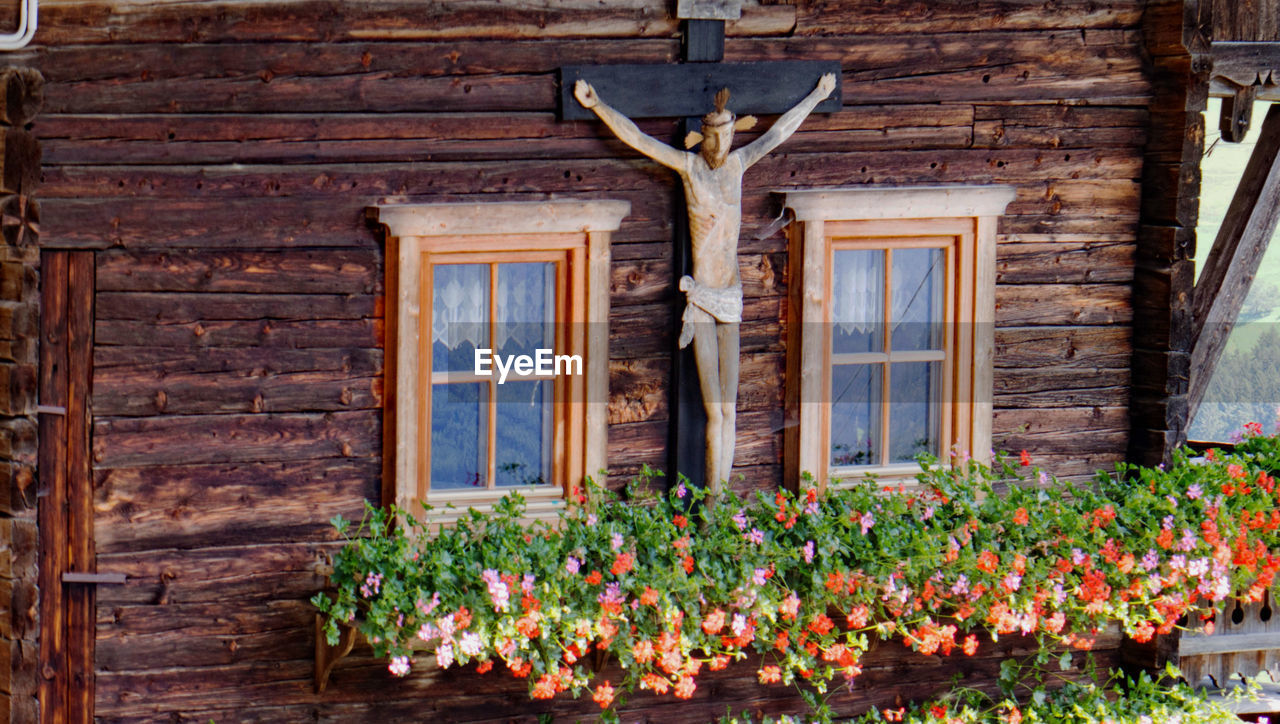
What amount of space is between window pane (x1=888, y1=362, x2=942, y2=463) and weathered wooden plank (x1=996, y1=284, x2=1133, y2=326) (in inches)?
18.5

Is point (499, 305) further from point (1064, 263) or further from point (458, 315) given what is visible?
point (1064, 263)

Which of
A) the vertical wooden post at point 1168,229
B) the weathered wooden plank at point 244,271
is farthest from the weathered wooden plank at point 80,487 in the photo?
the vertical wooden post at point 1168,229

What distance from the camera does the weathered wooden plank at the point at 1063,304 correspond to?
23.7 ft

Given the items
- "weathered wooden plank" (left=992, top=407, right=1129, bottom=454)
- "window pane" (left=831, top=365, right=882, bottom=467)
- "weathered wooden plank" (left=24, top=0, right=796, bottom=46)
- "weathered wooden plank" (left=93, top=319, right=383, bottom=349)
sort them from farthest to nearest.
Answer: "weathered wooden plank" (left=992, top=407, right=1129, bottom=454) → "window pane" (left=831, top=365, right=882, bottom=467) → "weathered wooden plank" (left=93, top=319, right=383, bottom=349) → "weathered wooden plank" (left=24, top=0, right=796, bottom=46)

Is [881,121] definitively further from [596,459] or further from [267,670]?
[267,670]

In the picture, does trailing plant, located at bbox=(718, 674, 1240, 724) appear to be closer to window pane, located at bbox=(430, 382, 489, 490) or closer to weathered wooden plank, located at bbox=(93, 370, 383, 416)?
window pane, located at bbox=(430, 382, 489, 490)

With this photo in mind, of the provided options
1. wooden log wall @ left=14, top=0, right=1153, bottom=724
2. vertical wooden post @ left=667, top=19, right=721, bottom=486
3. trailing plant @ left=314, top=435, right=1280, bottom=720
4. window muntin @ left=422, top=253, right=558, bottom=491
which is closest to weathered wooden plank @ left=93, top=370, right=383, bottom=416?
wooden log wall @ left=14, top=0, right=1153, bottom=724

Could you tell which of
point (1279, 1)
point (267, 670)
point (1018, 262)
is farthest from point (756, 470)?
point (1279, 1)

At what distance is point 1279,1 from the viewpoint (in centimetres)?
812

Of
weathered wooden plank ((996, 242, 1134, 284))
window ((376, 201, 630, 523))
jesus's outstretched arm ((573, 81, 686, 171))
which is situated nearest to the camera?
window ((376, 201, 630, 523))

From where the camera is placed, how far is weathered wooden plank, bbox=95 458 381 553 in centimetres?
605

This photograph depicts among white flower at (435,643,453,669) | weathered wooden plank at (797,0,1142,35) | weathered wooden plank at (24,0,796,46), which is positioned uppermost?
weathered wooden plank at (797,0,1142,35)

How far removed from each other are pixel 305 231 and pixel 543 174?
3.52 feet

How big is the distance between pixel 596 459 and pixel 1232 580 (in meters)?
3.33
